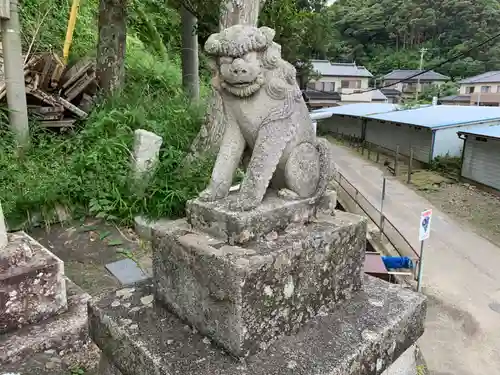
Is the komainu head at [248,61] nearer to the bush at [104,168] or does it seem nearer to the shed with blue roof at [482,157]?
the bush at [104,168]

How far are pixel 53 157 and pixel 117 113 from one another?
1307mm

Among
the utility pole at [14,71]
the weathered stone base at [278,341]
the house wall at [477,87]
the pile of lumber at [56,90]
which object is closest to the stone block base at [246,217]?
the weathered stone base at [278,341]

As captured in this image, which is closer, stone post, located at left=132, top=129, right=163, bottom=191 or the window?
stone post, located at left=132, top=129, right=163, bottom=191

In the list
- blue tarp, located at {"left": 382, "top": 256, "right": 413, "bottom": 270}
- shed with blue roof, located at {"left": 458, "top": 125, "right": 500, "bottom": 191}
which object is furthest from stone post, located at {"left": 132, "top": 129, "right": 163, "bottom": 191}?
shed with blue roof, located at {"left": 458, "top": 125, "right": 500, "bottom": 191}

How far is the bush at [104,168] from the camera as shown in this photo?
213 inches

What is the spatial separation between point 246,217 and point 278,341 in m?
0.59

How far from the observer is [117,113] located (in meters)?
6.90

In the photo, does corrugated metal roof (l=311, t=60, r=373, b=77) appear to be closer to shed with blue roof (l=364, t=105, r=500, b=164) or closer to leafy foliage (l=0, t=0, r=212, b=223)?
shed with blue roof (l=364, t=105, r=500, b=164)

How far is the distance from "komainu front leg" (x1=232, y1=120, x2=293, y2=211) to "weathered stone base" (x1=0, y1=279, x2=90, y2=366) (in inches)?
81.4

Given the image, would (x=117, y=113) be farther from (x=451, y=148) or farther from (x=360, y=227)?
(x=451, y=148)

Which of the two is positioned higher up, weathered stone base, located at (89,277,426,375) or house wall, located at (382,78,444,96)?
house wall, located at (382,78,444,96)

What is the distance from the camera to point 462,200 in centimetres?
1516

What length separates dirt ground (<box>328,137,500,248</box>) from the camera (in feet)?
40.9

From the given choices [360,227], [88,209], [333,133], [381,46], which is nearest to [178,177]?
[88,209]
